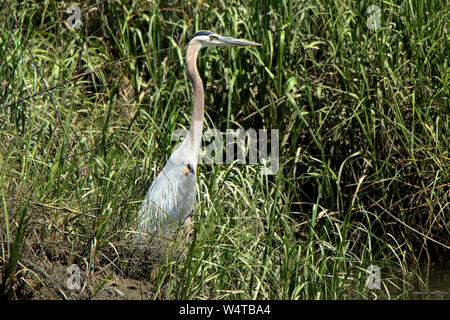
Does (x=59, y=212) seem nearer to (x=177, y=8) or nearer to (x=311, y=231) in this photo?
(x=311, y=231)

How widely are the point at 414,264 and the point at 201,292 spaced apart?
6.61 ft

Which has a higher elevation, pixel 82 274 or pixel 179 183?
pixel 179 183

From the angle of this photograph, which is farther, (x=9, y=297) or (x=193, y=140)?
(x=193, y=140)

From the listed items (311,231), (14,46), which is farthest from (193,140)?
(14,46)

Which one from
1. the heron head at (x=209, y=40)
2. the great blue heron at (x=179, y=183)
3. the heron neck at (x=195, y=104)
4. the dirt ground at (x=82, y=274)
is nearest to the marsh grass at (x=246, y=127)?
the dirt ground at (x=82, y=274)

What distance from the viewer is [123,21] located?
548 centimetres

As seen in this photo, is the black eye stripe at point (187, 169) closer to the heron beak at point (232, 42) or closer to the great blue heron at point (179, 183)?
the great blue heron at point (179, 183)
